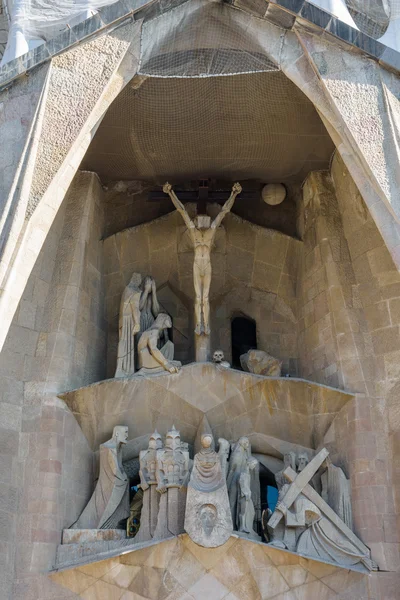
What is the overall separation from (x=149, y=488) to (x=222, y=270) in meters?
2.88

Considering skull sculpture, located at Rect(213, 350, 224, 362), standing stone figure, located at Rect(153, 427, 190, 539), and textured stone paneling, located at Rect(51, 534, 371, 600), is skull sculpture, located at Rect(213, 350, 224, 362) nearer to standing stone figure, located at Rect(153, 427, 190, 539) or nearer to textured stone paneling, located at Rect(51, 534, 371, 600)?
standing stone figure, located at Rect(153, 427, 190, 539)

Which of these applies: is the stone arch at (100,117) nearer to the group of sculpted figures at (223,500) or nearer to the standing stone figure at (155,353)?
the standing stone figure at (155,353)

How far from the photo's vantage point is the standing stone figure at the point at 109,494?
11211 millimetres

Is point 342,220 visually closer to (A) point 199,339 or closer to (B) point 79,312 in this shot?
(A) point 199,339

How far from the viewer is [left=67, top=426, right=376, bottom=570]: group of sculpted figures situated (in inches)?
424

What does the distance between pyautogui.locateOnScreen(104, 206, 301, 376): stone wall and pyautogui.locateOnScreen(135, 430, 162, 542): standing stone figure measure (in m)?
1.70

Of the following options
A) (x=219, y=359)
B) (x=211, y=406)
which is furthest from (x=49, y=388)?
(x=219, y=359)

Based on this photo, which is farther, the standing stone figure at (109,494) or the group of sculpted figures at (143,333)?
the group of sculpted figures at (143,333)

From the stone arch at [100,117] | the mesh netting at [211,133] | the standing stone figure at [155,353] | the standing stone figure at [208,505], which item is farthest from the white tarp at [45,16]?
the standing stone figure at [208,505]

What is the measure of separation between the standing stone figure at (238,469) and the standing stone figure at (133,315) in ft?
4.60

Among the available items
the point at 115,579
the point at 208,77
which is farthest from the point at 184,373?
the point at 208,77

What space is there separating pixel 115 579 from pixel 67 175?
380 cm

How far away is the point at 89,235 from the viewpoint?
1252cm

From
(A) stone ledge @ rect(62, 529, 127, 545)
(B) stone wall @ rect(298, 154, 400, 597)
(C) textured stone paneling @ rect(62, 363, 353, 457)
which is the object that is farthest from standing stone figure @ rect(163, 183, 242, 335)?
(A) stone ledge @ rect(62, 529, 127, 545)
